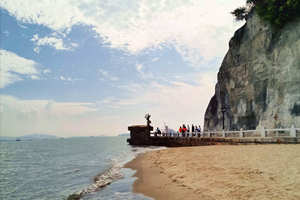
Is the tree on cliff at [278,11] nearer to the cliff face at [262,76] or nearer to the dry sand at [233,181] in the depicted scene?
the cliff face at [262,76]

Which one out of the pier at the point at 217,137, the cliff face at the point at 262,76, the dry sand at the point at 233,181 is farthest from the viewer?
the cliff face at the point at 262,76

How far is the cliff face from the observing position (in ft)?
67.6

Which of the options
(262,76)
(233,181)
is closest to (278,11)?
(262,76)

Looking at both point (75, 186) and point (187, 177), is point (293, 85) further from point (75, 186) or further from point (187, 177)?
point (75, 186)

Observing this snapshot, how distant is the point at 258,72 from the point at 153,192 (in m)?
24.5

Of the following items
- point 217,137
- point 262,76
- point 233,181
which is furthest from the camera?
point 262,76

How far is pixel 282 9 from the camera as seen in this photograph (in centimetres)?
2173

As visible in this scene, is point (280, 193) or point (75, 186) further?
point (75, 186)

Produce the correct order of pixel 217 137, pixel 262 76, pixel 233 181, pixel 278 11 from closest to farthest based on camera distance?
1. pixel 233 181
2. pixel 217 137
3. pixel 278 11
4. pixel 262 76

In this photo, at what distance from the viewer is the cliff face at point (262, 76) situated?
20.6m

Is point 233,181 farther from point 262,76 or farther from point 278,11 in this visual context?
point 278,11

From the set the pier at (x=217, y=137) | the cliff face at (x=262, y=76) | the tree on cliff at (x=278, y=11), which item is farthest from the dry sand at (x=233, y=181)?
the tree on cliff at (x=278, y=11)

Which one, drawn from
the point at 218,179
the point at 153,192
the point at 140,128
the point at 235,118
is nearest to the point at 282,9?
the point at 235,118

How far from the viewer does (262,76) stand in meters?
25.9
